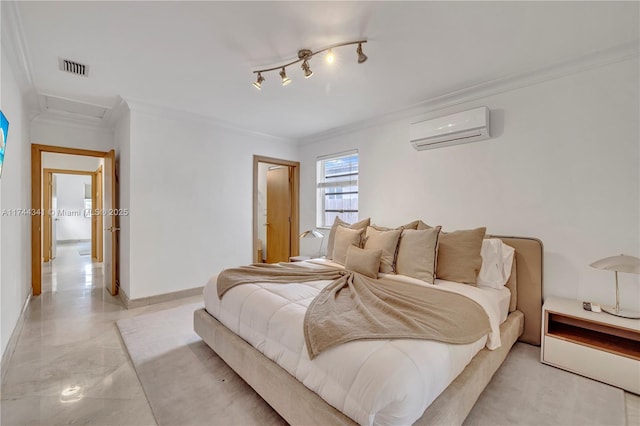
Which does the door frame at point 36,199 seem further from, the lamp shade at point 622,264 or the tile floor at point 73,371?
the lamp shade at point 622,264

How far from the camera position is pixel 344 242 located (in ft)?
10.4

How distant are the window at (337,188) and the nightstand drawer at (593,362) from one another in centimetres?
262

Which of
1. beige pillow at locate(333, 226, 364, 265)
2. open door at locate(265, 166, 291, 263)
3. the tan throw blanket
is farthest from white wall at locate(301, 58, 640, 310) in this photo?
open door at locate(265, 166, 291, 263)

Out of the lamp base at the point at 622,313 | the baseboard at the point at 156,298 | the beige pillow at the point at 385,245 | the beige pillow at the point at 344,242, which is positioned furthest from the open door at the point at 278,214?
the lamp base at the point at 622,313

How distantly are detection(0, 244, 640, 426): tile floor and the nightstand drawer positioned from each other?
11 centimetres

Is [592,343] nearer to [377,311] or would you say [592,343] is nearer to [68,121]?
[377,311]

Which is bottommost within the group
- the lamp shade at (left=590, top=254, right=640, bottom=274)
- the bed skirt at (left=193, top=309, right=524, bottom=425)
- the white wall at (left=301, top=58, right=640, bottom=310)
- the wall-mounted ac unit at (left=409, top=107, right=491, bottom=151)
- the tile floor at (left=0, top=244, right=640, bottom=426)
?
the tile floor at (left=0, top=244, right=640, bottom=426)

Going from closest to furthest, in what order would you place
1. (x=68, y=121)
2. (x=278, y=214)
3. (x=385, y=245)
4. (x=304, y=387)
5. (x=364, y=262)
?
(x=304, y=387) < (x=364, y=262) < (x=385, y=245) < (x=68, y=121) < (x=278, y=214)

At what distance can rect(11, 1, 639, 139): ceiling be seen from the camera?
5.98ft

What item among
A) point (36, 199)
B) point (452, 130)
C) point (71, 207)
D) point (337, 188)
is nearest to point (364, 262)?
point (452, 130)

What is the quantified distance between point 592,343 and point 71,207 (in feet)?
42.4

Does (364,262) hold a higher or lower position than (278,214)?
lower

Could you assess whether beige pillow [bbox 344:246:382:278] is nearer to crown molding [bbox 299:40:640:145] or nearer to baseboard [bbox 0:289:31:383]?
crown molding [bbox 299:40:640:145]

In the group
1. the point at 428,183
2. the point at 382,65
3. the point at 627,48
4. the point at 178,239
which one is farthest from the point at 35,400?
the point at 627,48
